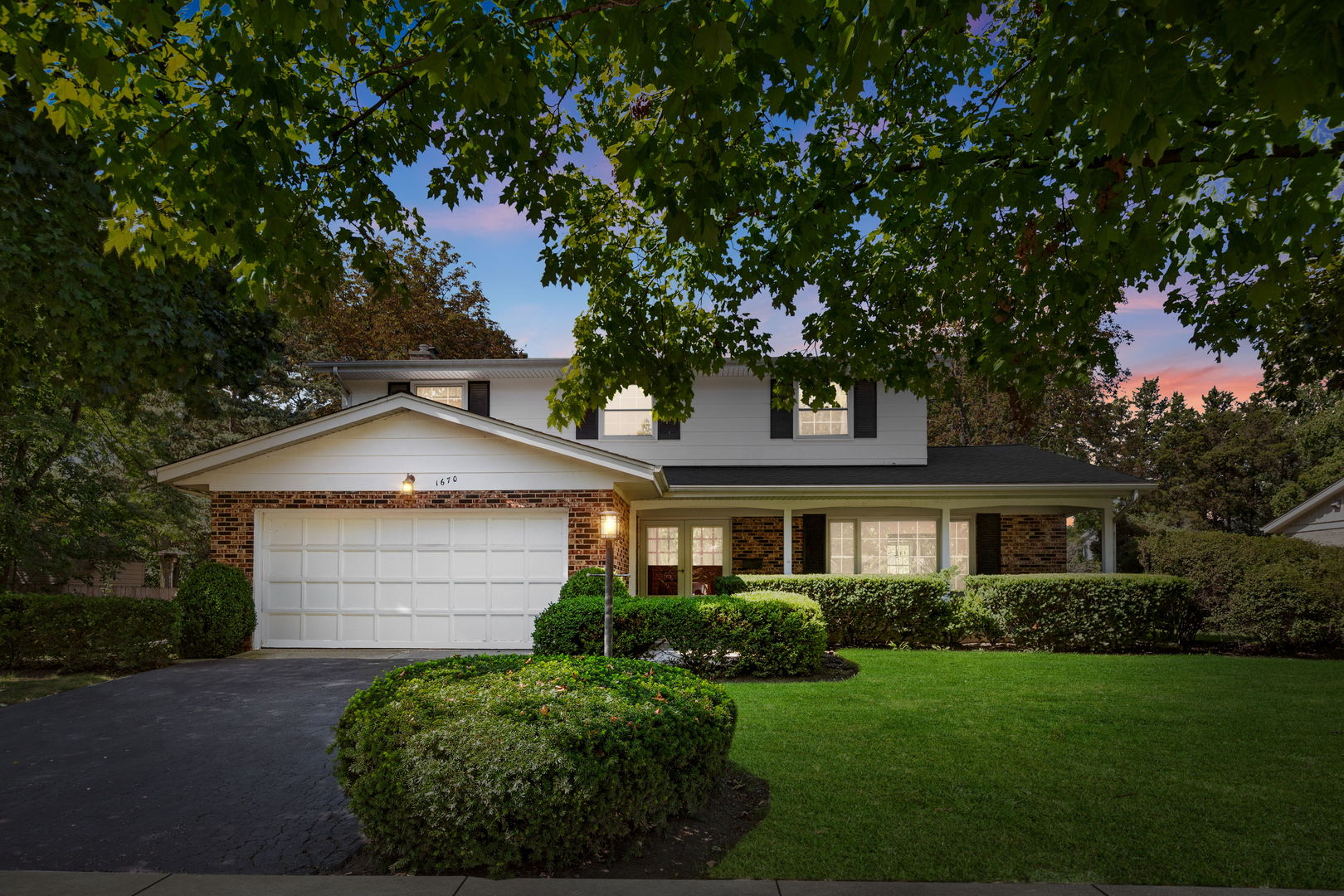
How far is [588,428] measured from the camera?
53.6 ft

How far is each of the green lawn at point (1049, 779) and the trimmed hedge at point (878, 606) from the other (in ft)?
9.66

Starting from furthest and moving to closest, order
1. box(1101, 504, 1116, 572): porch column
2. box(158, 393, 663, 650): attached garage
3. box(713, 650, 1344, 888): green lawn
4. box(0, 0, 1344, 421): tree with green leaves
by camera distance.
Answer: box(1101, 504, 1116, 572): porch column, box(158, 393, 663, 650): attached garage, box(713, 650, 1344, 888): green lawn, box(0, 0, 1344, 421): tree with green leaves

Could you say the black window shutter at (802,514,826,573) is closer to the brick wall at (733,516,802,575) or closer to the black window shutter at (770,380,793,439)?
the brick wall at (733,516,802,575)

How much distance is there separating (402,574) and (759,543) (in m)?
7.52

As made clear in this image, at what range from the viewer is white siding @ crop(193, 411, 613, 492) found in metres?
12.3

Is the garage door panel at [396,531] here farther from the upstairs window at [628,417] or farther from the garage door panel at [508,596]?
the upstairs window at [628,417]

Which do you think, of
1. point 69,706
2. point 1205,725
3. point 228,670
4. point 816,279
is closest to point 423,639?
point 228,670

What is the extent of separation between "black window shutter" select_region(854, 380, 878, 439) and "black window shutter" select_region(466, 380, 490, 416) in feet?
25.5

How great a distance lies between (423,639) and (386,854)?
863 centimetres

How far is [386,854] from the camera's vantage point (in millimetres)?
4211

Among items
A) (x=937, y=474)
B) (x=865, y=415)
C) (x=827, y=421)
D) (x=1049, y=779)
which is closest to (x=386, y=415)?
(x=827, y=421)

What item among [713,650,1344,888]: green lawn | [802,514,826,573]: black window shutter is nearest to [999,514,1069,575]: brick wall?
[802,514,826,573]: black window shutter

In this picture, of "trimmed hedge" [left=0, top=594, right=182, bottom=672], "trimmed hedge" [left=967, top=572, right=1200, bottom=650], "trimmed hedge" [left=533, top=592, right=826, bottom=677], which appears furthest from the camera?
"trimmed hedge" [left=967, top=572, right=1200, bottom=650]

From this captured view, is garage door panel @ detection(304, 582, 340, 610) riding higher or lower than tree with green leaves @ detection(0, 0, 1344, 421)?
lower
